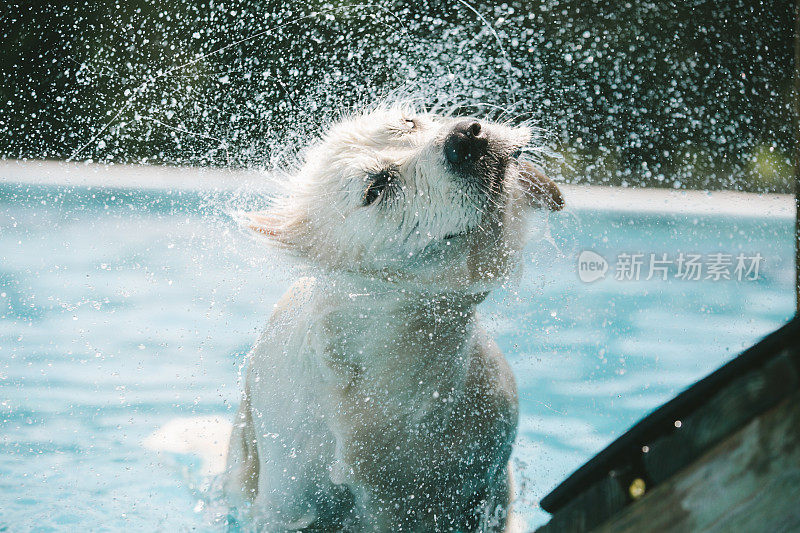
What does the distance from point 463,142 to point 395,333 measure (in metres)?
0.81

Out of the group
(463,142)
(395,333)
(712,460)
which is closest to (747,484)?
(712,460)

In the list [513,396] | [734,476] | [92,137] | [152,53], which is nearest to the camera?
[734,476]

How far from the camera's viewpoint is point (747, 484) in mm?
974

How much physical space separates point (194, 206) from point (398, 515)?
478 centimetres

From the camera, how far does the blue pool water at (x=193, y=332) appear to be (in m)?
3.37

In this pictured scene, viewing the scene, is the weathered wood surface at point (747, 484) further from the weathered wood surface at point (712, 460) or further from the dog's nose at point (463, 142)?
the dog's nose at point (463, 142)

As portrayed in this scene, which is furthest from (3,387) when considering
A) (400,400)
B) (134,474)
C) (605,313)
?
(605,313)

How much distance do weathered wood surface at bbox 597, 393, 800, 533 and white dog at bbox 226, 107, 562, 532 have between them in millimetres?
1331

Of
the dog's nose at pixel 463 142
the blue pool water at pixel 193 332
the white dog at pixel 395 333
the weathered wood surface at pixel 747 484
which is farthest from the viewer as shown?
the blue pool water at pixel 193 332

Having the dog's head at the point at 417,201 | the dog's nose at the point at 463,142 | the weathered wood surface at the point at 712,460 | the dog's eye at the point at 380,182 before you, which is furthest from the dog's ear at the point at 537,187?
the weathered wood surface at the point at 712,460

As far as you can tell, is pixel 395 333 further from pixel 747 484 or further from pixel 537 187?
pixel 747 484

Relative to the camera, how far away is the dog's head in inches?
88.0

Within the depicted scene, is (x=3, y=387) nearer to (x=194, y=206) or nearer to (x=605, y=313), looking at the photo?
(x=194, y=206)

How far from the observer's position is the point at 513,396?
2746 mm
